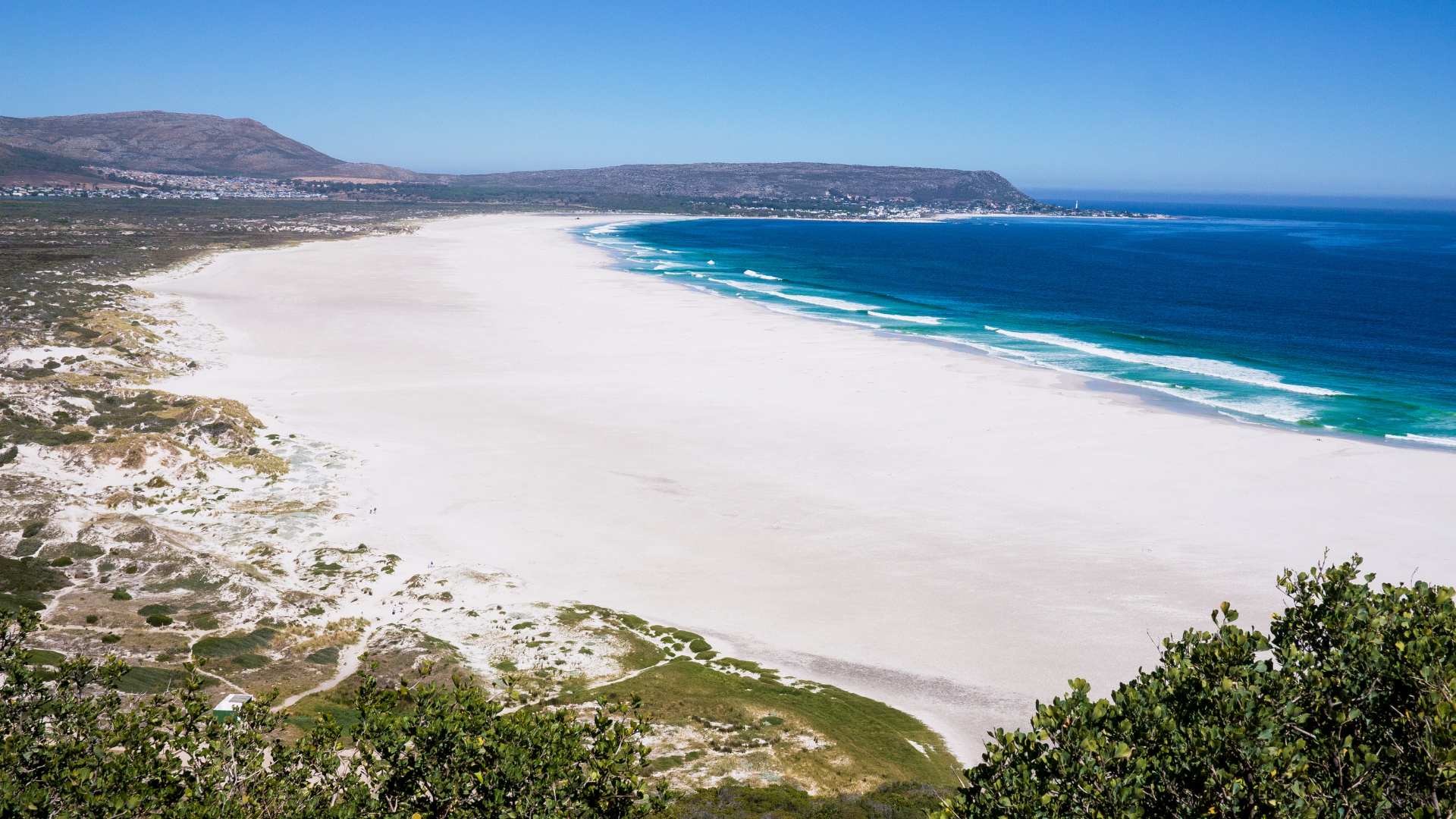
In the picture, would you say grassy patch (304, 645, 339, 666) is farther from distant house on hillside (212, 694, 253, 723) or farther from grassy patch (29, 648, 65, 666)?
grassy patch (29, 648, 65, 666)

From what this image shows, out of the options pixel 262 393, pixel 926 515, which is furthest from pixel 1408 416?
pixel 262 393

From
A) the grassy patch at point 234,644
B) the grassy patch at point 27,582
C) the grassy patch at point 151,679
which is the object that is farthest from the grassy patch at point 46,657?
the grassy patch at point 27,582

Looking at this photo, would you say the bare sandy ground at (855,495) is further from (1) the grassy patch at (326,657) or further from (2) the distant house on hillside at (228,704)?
(2) the distant house on hillside at (228,704)

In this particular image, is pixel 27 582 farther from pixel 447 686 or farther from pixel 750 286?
pixel 750 286

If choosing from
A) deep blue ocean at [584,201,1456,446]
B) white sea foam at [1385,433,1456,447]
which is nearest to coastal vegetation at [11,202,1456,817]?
white sea foam at [1385,433,1456,447]

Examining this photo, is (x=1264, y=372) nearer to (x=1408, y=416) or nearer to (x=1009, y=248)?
(x=1408, y=416)

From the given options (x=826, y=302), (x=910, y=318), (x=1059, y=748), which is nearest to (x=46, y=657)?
(x=1059, y=748)
